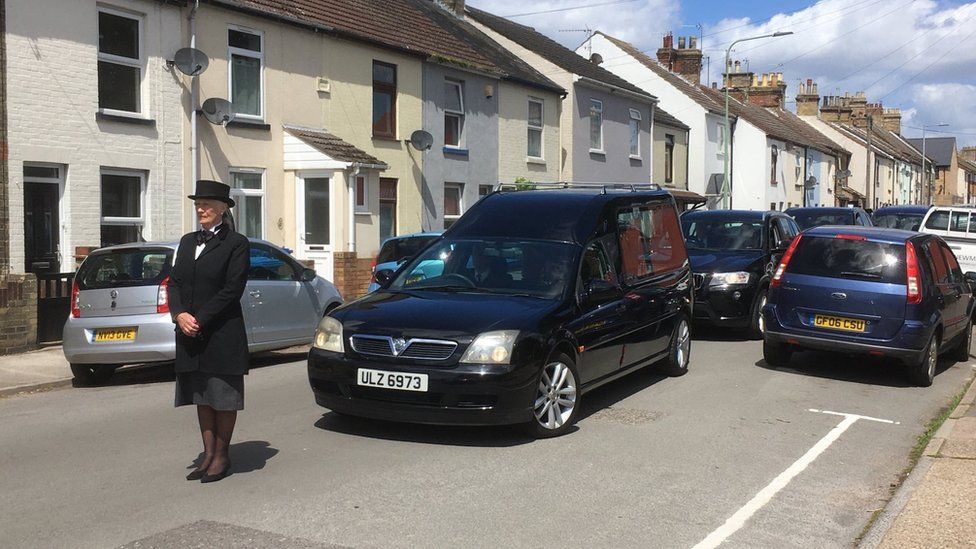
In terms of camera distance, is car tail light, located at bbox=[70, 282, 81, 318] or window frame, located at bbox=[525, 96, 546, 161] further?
window frame, located at bbox=[525, 96, 546, 161]

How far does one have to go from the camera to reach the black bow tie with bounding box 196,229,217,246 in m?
5.90

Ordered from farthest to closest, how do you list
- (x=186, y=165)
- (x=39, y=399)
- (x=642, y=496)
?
(x=186, y=165), (x=39, y=399), (x=642, y=496)

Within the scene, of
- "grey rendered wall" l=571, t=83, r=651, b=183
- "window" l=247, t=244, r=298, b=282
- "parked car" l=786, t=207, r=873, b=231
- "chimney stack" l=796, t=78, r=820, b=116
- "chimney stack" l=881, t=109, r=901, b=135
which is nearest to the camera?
"window" l=247, t=244, r=298, b=282

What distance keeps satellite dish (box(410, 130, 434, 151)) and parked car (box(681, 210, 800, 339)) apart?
781cm

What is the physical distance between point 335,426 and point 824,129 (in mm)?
64329

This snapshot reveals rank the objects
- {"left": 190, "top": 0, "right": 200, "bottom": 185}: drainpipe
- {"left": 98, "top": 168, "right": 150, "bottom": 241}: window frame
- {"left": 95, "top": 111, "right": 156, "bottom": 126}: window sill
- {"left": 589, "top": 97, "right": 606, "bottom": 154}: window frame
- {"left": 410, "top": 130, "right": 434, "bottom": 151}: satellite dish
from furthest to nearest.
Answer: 1. {"left": 589, "top": 97, "right": 606, "bottom": 154}: window frame
2. {"left": 410, "top": 130, "right": 434, "bottom": 151}: satellite dish
3. {"left": 190, "top": 0, "right": 200, "bottom": 185}: drainpipe
4. {"left": 98, "top": 168, "right": 150, "bottom": 241}: window frame
5. {"left": 95, "top": 111, "right": 156, "bottom": 126}: window sill

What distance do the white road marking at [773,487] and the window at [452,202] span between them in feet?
51.1

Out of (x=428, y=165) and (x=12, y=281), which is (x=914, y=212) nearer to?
(x=428, y=165)

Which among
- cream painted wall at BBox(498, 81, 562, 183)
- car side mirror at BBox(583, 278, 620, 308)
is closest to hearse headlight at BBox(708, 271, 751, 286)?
car side mirror at BBox(583, 278, 620, 308)

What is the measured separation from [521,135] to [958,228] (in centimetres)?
1186

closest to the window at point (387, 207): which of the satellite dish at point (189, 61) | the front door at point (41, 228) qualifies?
the satellite dish at point (189, 61)

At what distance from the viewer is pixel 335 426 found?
760cm

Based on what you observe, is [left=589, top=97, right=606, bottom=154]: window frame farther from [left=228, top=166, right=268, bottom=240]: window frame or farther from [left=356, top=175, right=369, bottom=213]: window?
[left=228, top=166, right=268, bottom=240]: window frame

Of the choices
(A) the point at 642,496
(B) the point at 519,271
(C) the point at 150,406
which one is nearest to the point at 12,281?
(C) the point at 150,406
